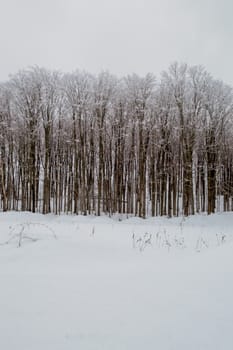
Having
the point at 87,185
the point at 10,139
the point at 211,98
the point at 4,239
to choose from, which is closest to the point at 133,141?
the point at 87,185

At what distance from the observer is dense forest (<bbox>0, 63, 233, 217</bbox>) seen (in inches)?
834

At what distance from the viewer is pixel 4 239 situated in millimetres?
6234

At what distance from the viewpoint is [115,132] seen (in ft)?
74.8

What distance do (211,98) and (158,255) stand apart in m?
19.5

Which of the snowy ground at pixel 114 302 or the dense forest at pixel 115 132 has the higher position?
the dense forest at pixel 115 132

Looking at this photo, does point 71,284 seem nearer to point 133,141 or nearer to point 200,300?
point 200,300

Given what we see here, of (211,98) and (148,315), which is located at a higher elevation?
(211,98)

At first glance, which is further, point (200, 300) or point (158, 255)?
point (158, 255)

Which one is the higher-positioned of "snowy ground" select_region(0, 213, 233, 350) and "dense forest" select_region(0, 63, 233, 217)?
"dense forest" select_region(0, 63, 233, 217)

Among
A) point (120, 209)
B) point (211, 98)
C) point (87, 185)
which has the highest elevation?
point (211, 98)

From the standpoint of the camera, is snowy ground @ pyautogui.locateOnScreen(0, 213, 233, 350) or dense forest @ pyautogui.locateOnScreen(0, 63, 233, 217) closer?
snowy ground @ pyautogui.locateOnScreen(0, 213, 233, 350)

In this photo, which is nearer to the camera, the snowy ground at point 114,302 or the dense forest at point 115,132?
the snowy ground at point 114,302

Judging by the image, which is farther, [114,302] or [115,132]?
[115,132]

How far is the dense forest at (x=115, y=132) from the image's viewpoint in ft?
69.5
